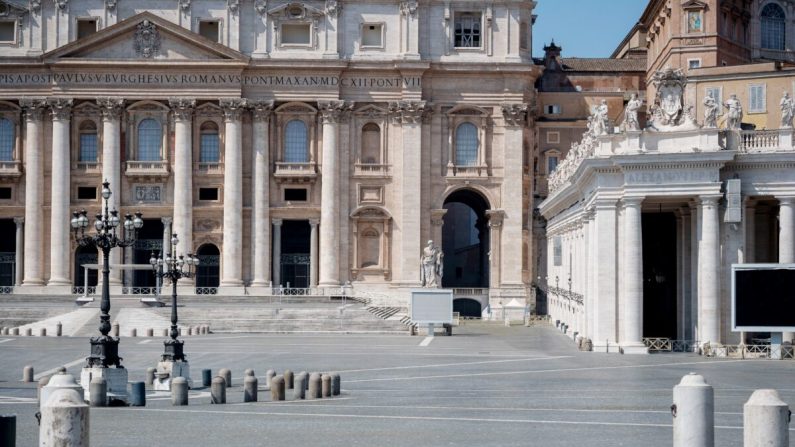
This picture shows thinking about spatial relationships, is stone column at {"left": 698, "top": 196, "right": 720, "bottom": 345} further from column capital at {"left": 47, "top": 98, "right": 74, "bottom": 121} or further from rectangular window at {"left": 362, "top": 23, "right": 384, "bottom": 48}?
column capital at {"left": 47, "top": 98, "right": 74, "bottom": 121}

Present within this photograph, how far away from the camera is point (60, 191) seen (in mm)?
87875

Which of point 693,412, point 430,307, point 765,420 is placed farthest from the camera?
point 430,307

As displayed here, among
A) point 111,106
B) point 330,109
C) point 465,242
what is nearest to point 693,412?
point 330,109

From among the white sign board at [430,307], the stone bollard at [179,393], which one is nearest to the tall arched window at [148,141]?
the white sign board at [430,307]

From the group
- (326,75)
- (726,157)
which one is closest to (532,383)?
(726,157)

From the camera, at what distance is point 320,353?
49875 mm

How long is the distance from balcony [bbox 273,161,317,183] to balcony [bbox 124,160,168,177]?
670 cm

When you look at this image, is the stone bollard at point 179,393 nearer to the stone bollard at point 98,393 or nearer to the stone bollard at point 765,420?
the stone bollard at point 98,393

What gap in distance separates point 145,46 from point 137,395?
59660mm

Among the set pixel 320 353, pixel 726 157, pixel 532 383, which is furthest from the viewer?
pixel 320 353

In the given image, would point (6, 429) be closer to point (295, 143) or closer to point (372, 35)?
point (295, 143)

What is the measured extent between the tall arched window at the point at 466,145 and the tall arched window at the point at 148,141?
59.4 ft

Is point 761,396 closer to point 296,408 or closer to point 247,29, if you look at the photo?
point 296,408

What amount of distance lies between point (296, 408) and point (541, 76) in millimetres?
72145
